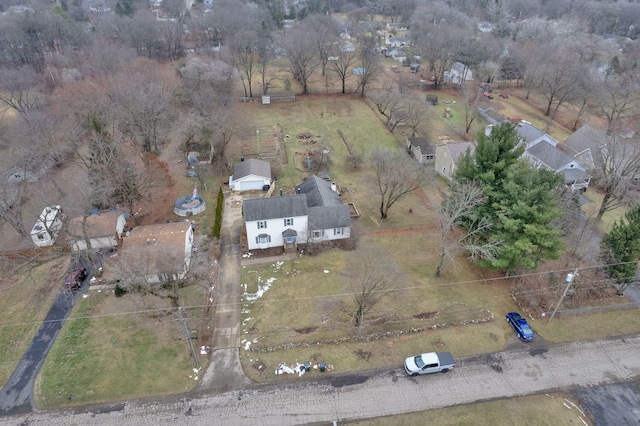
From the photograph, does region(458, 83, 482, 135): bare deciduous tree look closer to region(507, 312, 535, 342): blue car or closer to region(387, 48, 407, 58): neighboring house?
region(387, 48, 407, 58): neighboring house

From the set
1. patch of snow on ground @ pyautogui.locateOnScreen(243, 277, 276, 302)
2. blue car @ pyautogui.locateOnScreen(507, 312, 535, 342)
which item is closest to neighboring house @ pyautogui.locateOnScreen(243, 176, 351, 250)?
patch of snow on ground @ pyautogui.locateOnScreen(243, 277, 276, 302)

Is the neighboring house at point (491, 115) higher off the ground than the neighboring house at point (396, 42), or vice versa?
the neighboring house at point (396, 42)

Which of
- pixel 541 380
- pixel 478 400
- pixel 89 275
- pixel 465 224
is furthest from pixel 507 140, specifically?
pixel 89 275

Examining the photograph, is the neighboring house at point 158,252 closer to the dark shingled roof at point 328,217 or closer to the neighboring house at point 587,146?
the dark shingled roof at point 328,217

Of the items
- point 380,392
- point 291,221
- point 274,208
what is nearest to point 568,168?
point 291,221

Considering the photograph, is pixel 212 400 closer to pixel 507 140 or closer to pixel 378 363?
pixel 378 363

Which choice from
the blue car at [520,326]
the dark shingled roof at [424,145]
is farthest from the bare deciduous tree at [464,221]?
the dark shingled roof at [424,145]

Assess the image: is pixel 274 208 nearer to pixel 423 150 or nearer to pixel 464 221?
pixel 464 221
